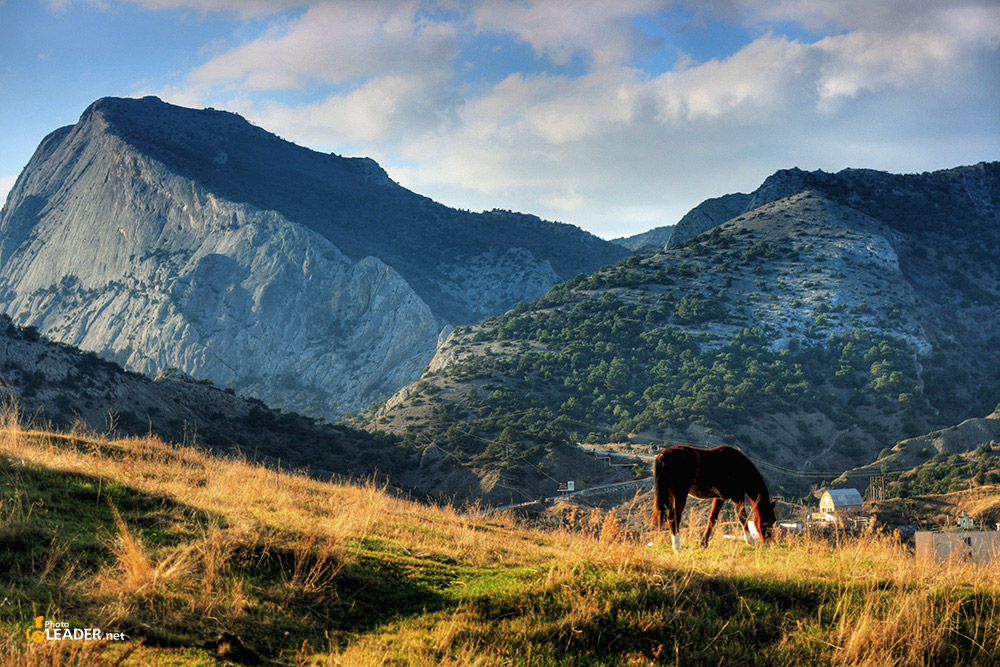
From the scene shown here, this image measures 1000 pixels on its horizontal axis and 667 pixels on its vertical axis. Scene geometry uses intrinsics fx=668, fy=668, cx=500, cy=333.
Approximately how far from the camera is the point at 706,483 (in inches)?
426

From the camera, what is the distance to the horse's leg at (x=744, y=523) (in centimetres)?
1116

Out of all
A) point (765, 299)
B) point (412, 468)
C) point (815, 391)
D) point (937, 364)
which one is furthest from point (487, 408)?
point (937, 364)

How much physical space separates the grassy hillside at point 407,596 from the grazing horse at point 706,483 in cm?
124

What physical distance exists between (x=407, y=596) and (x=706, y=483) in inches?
217

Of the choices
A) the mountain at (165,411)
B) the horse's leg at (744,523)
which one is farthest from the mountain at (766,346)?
the horse's leg at (744,523)

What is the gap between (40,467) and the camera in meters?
9.35

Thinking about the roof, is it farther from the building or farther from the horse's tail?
the horse's tail

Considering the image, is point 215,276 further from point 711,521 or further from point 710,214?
point 711,521

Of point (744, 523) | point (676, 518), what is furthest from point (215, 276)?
point (676, 518)

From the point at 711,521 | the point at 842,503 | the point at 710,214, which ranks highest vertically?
the point at 710,214

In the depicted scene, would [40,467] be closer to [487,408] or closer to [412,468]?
[412,468]

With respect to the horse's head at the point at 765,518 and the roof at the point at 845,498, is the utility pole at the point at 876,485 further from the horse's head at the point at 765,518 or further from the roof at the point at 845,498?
the horse's head at the point at 765,518

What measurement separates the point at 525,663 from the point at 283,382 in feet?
416

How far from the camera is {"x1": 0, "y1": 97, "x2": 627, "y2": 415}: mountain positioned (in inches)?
4990
